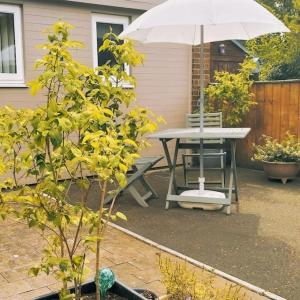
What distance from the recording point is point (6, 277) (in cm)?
329

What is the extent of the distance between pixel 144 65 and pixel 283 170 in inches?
119

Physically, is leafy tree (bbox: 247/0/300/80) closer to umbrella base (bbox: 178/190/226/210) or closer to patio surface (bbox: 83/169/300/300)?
patio surface (bbox: 83/169/300/300)

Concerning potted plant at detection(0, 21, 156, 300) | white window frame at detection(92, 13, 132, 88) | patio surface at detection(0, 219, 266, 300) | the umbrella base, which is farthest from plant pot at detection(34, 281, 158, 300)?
white window frame at detection(92, 13, 132, 88)

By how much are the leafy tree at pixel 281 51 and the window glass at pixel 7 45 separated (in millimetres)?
10763

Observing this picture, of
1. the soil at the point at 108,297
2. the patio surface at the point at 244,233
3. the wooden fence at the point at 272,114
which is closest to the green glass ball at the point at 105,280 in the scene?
the soil at the point at 108,297

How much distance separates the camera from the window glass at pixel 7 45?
634cm

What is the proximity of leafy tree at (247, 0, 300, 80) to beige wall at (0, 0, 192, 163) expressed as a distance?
8.06 m

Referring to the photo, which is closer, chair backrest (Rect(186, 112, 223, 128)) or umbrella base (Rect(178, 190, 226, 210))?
umbrella base (Rect(178, 190, 226, 210))

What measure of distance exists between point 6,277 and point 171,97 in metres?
5.42

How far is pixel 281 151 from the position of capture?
22.0ft

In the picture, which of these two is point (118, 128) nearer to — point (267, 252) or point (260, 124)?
point (267, 252)

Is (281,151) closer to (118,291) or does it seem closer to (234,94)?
(234,94)

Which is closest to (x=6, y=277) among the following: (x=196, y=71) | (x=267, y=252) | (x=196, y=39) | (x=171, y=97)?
(x=267, y=252)

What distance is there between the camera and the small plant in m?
6.65
